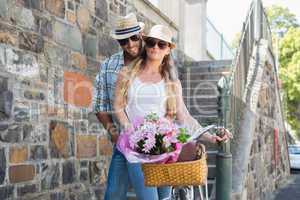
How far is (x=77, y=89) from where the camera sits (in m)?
5.34

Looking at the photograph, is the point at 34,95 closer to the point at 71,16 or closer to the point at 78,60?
the point at 78,60

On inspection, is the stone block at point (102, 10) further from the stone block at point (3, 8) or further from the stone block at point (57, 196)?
the stone block at point (57, 196)

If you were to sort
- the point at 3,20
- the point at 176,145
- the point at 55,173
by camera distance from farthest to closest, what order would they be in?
the point at 55,173
the point at 3,20
the point at 176,145

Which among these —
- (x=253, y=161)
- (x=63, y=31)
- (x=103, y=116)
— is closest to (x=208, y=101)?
(x=253, y=161)

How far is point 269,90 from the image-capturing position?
10117 millimetres

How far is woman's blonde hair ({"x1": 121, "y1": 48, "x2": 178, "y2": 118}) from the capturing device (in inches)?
119

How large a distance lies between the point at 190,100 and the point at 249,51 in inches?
54.3

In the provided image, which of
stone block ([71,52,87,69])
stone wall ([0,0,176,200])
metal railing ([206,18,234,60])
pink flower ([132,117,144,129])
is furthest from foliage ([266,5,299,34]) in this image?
pink flower ([132,117,144,129])

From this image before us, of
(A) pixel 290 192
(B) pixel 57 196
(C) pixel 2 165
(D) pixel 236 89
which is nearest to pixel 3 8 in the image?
(C) pixel 2 165

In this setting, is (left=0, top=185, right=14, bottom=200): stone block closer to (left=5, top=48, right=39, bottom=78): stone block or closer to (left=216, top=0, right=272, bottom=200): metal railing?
(left=5, top=48, right=39, bottom=78): stone block

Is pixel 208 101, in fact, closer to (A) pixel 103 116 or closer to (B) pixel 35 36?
(B) pixel 35 36

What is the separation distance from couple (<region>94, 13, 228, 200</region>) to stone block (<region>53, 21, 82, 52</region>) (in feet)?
6.35

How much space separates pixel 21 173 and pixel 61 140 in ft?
2.47

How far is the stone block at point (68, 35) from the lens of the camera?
5027mm
